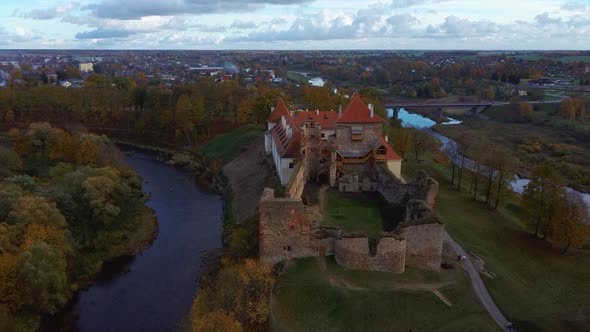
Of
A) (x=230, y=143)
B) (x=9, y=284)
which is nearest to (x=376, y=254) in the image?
(x=9, y=284)

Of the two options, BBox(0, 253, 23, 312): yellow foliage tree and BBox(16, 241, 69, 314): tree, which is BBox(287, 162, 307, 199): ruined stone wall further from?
BBox(0, 253, 23, 312): yellow foliage tree

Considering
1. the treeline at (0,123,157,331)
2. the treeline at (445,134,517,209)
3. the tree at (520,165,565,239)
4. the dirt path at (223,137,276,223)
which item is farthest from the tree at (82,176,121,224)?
the tree at (520,165,565,239)

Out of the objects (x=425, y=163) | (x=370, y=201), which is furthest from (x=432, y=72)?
(x=370, y=201)

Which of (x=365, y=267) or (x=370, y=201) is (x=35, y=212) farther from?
(x=370, y=201)

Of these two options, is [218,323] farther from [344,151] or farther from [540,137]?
[540,137]

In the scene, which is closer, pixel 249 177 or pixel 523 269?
pixel 523 269

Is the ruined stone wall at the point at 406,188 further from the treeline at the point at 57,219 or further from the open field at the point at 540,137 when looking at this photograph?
the open field at the point at 540,137

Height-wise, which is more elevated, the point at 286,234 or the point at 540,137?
the point at 286,234

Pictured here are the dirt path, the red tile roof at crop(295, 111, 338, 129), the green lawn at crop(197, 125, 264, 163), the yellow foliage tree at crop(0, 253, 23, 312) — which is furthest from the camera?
the green lawn at crop(197, 125, 264, 163)
